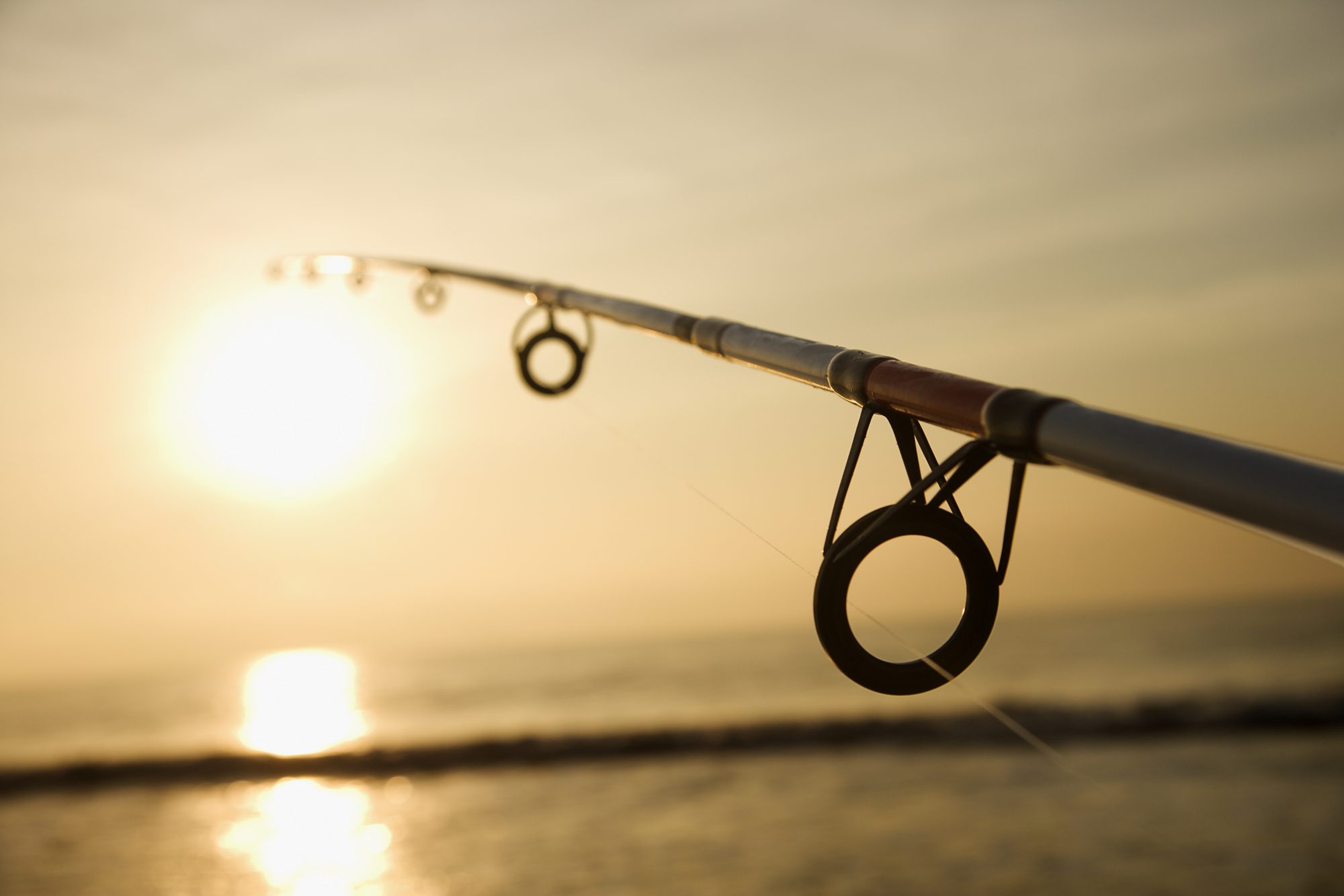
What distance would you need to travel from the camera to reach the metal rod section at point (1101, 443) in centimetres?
113

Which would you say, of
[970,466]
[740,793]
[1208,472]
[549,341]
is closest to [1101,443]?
[1208,472]

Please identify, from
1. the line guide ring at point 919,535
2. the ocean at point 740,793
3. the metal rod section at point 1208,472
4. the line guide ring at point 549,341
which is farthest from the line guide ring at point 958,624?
the line guide ring at point 549,341

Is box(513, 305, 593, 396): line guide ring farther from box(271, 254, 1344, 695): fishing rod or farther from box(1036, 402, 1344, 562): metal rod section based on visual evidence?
box(1036, 402, 1344, 562): metal rod section

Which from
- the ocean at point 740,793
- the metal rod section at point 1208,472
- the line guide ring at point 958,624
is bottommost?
the ocean at point 740,793

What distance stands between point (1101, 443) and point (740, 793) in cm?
1807

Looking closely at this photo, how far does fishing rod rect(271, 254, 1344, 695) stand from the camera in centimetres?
117

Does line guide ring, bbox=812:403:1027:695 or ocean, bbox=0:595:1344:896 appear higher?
line guide ring, bbox=812:403:1027:695

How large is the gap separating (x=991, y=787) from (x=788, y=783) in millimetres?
3685

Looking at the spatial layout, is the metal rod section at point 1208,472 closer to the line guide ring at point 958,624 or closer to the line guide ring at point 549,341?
A: the line guide ring at point 958,624

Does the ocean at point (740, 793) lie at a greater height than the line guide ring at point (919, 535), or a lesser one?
lesser

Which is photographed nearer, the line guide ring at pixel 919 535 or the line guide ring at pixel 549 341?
the line guide ring at pixel 919 535

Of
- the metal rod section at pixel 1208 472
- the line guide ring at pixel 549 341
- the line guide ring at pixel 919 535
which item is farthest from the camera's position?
the line guide ring at pixel 549 341

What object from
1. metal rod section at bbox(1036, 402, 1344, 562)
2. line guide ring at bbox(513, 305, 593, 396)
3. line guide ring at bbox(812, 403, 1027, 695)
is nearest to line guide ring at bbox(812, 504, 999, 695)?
line guide ring at bbox(812, 403, 1027, 695)

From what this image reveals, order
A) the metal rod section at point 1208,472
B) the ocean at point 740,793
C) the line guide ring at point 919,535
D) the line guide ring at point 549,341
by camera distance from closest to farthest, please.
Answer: the metal rod section at point 1208,472
the line guide ring at point 919,535
the line guide ring at point 549,341
the ocean at point 740,793
